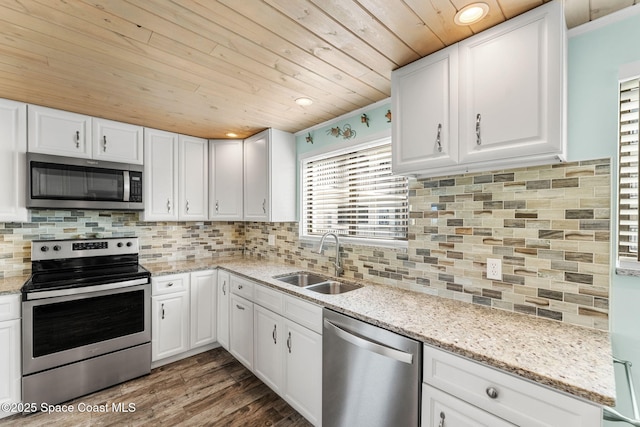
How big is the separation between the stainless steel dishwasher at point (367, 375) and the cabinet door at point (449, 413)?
0.04 m

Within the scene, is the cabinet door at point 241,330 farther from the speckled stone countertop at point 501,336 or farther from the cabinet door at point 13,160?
the cabinet door at point 13,160

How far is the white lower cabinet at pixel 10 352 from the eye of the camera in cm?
200

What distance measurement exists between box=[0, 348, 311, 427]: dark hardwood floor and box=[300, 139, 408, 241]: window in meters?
1.44

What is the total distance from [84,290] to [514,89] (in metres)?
3.06

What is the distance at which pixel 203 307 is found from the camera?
2.94 metres

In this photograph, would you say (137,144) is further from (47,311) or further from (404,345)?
(404,345)

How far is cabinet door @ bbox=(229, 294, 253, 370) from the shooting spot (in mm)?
2518

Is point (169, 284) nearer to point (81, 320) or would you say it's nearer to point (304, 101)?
point (81, 320)

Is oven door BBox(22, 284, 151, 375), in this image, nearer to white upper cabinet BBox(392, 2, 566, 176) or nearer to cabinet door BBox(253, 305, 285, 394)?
cabinet door BBox(253, 305, 285, 394)

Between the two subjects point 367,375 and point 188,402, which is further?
point 188,402

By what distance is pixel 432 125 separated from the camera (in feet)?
5.26

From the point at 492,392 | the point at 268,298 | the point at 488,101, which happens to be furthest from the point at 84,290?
the point at 488,101

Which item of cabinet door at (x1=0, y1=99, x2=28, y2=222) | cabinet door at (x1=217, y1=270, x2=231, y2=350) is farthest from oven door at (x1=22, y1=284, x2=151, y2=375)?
cabinet door at (x1=0, y1=99, x2=28, y2=222)

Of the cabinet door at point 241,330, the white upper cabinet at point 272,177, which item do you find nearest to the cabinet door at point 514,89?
the white upper cabinet at point 272,177
